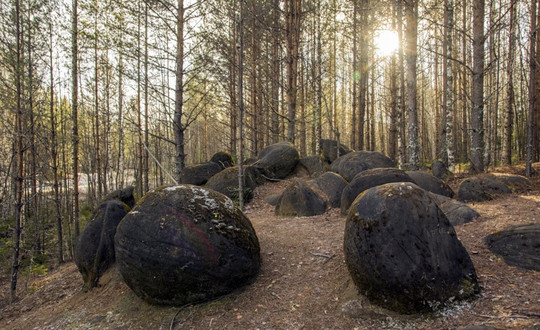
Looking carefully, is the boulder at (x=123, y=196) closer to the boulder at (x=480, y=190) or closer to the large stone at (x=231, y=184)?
the large stone at (x=231, y=184)

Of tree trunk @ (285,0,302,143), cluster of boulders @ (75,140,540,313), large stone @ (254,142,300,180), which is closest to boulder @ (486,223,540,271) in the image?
cluster of boulders @ (75,140,540,313)

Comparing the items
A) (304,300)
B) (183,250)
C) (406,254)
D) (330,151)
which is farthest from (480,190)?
(183,250)

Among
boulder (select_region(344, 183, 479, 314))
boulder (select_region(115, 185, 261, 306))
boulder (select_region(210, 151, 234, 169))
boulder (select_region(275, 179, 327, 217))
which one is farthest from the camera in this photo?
boulder (select_region(210, 151, 234, 169))

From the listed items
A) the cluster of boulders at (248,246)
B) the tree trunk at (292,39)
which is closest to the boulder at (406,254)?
the cluster of boulders at (248,246)

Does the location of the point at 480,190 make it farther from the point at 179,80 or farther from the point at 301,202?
the point at 179,80

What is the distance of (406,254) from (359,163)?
5.97 meters

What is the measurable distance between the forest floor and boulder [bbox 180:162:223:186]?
4855mm

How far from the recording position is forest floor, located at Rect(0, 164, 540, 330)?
9.18ft

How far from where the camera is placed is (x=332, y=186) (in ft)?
24.3

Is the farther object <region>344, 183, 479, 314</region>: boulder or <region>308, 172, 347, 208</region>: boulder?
<region>308, 172, 347, 208</region>: boulder

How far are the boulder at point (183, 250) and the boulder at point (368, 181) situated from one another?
2.63 meters

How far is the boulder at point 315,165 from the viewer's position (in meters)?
11.2

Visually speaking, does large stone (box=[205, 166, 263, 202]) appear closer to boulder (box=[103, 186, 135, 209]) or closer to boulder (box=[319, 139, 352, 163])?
boulder (box=[103, 186, 135, 209])

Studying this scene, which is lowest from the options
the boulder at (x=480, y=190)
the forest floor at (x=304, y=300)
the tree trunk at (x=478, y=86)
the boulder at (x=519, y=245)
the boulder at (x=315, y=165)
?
the forest floor at (x=304, y=300)
